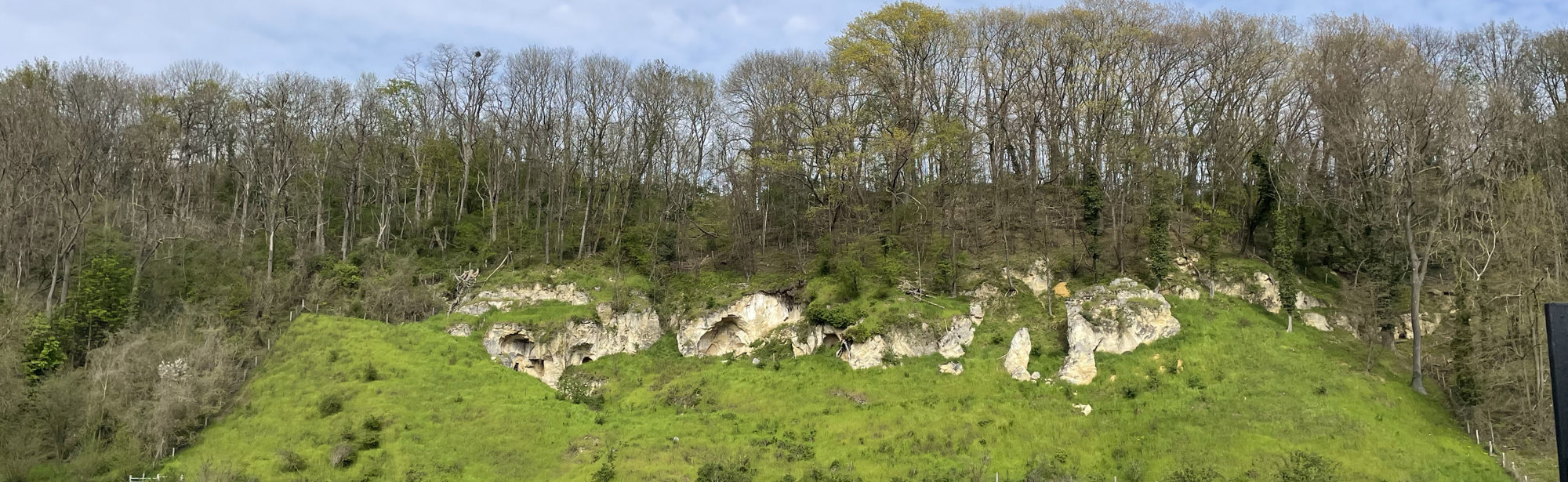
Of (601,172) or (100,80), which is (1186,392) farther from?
(100,80)

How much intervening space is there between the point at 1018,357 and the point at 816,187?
62.9ft

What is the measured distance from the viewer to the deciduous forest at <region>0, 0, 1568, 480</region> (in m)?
28.0

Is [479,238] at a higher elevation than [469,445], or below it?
higher

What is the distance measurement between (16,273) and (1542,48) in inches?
3117

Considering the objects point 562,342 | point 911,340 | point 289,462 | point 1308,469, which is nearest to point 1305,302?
point 1308,469

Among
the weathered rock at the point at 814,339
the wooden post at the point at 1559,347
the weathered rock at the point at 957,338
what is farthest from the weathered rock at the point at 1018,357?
the wooden post at the point at 1559,347

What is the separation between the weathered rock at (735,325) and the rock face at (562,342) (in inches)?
108

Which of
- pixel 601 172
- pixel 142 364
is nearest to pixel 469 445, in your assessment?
pixel 142 364

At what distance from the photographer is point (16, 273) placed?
33875 millimetres

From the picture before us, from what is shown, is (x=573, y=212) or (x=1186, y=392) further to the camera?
(x=573, y=212)

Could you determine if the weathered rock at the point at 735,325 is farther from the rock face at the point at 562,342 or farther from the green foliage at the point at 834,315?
the rock face at the point at 562,342

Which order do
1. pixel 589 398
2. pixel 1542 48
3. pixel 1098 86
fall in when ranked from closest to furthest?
1. pixel 589 398
2. pixel 1542 48
3. pixel 1098 86

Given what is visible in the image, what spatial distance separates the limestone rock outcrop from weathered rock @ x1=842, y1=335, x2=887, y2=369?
219 inches

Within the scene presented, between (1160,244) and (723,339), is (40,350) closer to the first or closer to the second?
(723,339)
